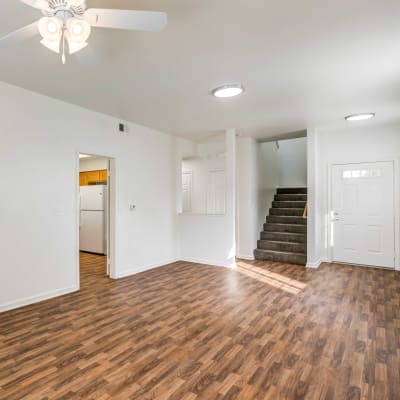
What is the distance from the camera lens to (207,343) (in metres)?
2.48

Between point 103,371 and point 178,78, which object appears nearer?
point 103,371

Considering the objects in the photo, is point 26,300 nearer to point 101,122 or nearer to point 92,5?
point 101,122

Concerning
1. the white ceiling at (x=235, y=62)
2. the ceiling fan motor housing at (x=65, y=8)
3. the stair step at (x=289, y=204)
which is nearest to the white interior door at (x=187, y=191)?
the stair step at (x=289, y=204)

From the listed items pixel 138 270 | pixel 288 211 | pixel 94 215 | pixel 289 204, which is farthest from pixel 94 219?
pixel 289 204

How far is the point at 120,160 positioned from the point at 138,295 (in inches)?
88.1

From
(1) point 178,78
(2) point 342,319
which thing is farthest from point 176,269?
(1) point 178,78

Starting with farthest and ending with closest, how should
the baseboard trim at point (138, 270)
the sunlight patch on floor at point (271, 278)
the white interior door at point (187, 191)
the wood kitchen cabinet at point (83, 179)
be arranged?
the wood kitchen cabinet at point (83, 179), the white interior door at point (187, 191), the baseboard trim at point (138, 270), the sunlight patch on floor at point (271, 278)

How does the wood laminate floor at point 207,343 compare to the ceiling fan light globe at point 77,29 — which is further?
the wood laminate floor at point 207,343

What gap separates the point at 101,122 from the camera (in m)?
4.32

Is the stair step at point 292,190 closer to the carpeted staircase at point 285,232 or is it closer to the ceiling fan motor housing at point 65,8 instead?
the carpeted staircase at point 285,232

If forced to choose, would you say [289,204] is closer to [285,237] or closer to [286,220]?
[286,220]

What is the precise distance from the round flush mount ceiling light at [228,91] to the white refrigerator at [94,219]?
14.4 feet

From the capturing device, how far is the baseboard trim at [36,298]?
324 centimetres

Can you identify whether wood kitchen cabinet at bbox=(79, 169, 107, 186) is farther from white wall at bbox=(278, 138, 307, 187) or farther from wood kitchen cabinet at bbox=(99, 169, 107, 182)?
white wall at bbox=(278, 138, 307, 187)
